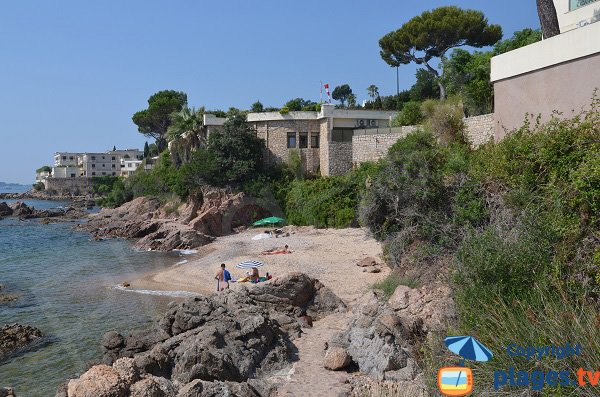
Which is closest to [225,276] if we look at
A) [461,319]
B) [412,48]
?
[461,319]

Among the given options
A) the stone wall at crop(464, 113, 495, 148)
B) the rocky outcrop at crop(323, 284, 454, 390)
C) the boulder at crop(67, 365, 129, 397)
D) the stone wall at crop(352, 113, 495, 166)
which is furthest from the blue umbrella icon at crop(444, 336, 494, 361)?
the stone wall at crop(352, 113, 495, 166)

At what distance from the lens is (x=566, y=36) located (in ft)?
38.3

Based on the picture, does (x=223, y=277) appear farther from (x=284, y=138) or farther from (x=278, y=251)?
(x=284, y=138)

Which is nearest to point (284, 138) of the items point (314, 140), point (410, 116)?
point (314, 140)

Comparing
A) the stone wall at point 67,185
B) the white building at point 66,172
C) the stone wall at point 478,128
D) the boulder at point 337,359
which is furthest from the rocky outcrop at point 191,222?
the white building at point 66,172

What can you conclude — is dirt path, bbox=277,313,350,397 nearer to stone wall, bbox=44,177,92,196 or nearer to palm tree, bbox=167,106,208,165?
palm tree, bbox=167,106,208,165

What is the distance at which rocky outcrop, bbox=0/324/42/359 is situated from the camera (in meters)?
13.2

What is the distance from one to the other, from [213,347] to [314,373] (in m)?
2.29

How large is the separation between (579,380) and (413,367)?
4.38 metres

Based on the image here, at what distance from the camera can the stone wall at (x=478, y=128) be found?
19.5 metres

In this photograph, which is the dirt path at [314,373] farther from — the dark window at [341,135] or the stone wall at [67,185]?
the stone wall at [67,185]

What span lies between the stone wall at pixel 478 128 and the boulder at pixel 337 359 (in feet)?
41.6

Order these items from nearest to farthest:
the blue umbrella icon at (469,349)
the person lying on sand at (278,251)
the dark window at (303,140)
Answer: the blue umbrella icon at (469,349)
the person lying on sand at (278,251)
the dark window at (303,140)

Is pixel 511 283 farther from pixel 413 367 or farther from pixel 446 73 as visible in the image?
pixel 446 73
